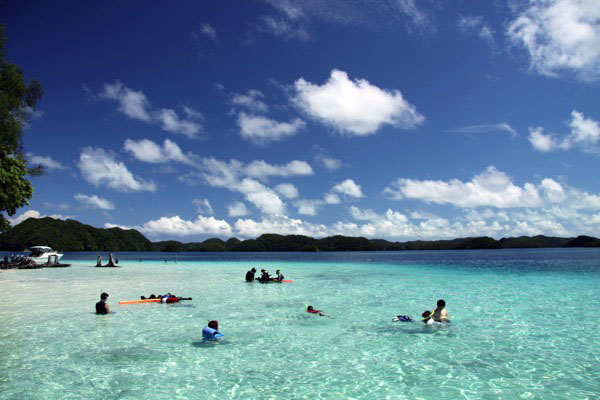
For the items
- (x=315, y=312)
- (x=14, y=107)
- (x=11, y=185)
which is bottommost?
(x=315, y=312)

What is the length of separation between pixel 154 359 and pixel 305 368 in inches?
204

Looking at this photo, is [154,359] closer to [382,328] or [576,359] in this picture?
[382,328]

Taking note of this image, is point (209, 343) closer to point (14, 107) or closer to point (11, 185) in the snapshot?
point (11, 185)

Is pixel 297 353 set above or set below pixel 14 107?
below

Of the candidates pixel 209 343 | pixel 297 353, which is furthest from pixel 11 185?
pixel 297 353

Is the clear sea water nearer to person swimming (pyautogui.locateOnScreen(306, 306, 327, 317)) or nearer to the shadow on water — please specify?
the shadow on water

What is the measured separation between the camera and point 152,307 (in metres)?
24.3

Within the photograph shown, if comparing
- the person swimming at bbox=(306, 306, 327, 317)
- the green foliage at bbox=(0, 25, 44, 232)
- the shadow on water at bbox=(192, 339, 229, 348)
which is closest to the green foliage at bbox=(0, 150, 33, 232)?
the green foliage at bbox=(0, 25, 44, 232)

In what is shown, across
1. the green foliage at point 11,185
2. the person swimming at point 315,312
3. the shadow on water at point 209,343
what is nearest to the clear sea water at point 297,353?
the shadow on water at point 209,343

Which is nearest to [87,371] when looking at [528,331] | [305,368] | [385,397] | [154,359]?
[154,359]

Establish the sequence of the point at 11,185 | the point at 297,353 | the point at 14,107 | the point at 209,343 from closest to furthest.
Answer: the point at 297,353, the point at 209,343, the point at 11,185, the point at 14,107

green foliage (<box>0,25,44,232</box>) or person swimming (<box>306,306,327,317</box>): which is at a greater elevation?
green foliage (<box>0,25,44,232</box>)

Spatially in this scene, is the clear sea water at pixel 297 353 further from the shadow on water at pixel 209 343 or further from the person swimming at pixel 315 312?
the person swimming at pixel 315 312

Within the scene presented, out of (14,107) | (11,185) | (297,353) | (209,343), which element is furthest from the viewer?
(14,107)
